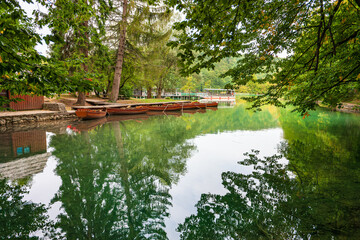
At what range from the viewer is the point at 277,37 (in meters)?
6.32

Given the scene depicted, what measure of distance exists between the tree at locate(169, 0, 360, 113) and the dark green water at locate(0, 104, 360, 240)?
2.41 meters

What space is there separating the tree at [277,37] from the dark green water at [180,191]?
7.90 feet

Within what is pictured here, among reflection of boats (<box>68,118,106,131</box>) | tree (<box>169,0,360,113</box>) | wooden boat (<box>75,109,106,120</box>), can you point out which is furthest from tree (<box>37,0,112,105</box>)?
wooden boat (<box>75,109,106,120</box>)

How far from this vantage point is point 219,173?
670cm

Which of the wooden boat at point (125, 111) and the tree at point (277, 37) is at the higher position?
the tree at point (277, 37)

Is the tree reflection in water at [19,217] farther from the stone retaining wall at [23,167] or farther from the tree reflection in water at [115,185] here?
the stone retaining wall at [23,167]

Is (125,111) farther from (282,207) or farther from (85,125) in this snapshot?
(282,207)

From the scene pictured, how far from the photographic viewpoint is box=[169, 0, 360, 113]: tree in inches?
165

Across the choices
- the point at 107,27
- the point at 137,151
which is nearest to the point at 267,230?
the point at 137,151

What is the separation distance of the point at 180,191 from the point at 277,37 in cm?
577

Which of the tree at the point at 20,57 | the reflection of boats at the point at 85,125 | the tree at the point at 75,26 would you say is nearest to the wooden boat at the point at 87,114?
the reflection of boats at the point at 85,125

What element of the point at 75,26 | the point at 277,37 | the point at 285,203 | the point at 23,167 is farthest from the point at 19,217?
the point at 277,37

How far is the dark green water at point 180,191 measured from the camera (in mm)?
3805

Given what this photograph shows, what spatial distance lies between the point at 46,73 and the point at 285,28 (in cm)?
652
